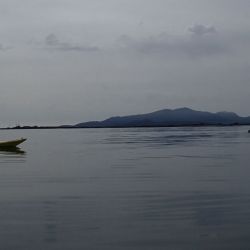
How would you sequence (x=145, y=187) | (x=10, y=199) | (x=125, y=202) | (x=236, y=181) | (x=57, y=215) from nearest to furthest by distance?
(x=57, y=215)
(x=125, y=202)
(x=10, y=199)
(x=145, y=187)
(x=236, y=181)

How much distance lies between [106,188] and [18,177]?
798 centimetres

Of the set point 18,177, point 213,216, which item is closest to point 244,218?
point 213,216

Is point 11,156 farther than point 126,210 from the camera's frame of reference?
Yes

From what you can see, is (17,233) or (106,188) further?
(106,188)

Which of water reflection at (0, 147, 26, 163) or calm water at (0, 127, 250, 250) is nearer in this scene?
calm water at (0, 127, 250, 250)

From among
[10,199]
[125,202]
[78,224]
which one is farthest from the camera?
[10,199]

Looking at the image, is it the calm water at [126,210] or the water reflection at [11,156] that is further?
the water reflection at [11,156]

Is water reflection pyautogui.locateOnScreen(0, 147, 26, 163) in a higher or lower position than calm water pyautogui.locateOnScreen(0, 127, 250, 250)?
higher

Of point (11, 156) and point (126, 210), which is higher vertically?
point (11, 156)

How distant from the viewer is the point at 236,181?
2395 cm

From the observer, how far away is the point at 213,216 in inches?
586

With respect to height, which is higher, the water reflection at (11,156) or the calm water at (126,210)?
the water reflection at (11,156)

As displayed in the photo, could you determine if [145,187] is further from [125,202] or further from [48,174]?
[48,174]

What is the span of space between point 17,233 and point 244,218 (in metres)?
6.89
